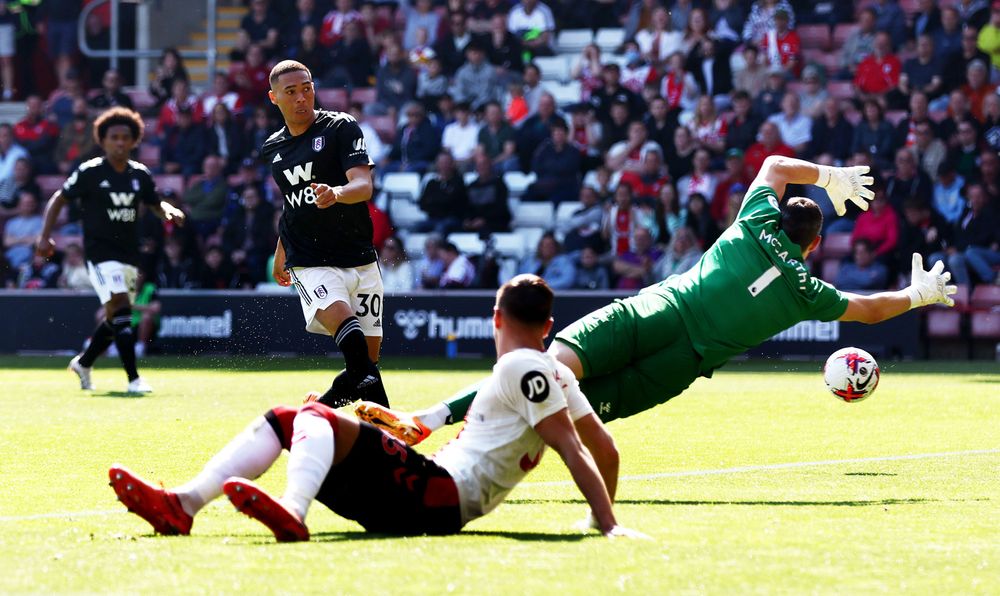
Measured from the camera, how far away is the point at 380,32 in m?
27.4

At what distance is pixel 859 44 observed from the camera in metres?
24.2

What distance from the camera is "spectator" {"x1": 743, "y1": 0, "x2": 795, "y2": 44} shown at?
24.4 meters

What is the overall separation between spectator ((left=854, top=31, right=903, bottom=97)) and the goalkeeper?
15777 millimetres

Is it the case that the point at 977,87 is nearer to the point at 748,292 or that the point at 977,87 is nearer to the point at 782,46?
the point at 782,46

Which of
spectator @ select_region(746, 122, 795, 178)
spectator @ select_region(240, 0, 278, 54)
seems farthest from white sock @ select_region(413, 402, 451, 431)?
spectator @ select_region(240, 0, 278, 54)

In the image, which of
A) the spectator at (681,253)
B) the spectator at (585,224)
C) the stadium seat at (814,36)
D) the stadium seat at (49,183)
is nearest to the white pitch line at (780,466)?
the spectator at (681,253)

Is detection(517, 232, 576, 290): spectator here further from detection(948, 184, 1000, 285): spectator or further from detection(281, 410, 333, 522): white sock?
detection(281, 410, 333, 522): white sock

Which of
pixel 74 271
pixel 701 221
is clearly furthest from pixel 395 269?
pixel 74 271

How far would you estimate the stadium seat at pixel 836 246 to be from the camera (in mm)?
22484

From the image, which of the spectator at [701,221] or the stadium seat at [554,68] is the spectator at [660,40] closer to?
the stadium seat at [554,68]

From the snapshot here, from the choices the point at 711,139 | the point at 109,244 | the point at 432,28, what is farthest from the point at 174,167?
the point at 109,244

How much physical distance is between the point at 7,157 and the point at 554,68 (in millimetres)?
9682

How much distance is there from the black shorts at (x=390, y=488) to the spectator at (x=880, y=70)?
1871 centimetres

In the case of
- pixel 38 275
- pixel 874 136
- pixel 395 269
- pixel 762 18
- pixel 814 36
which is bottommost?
pixel 38 275
